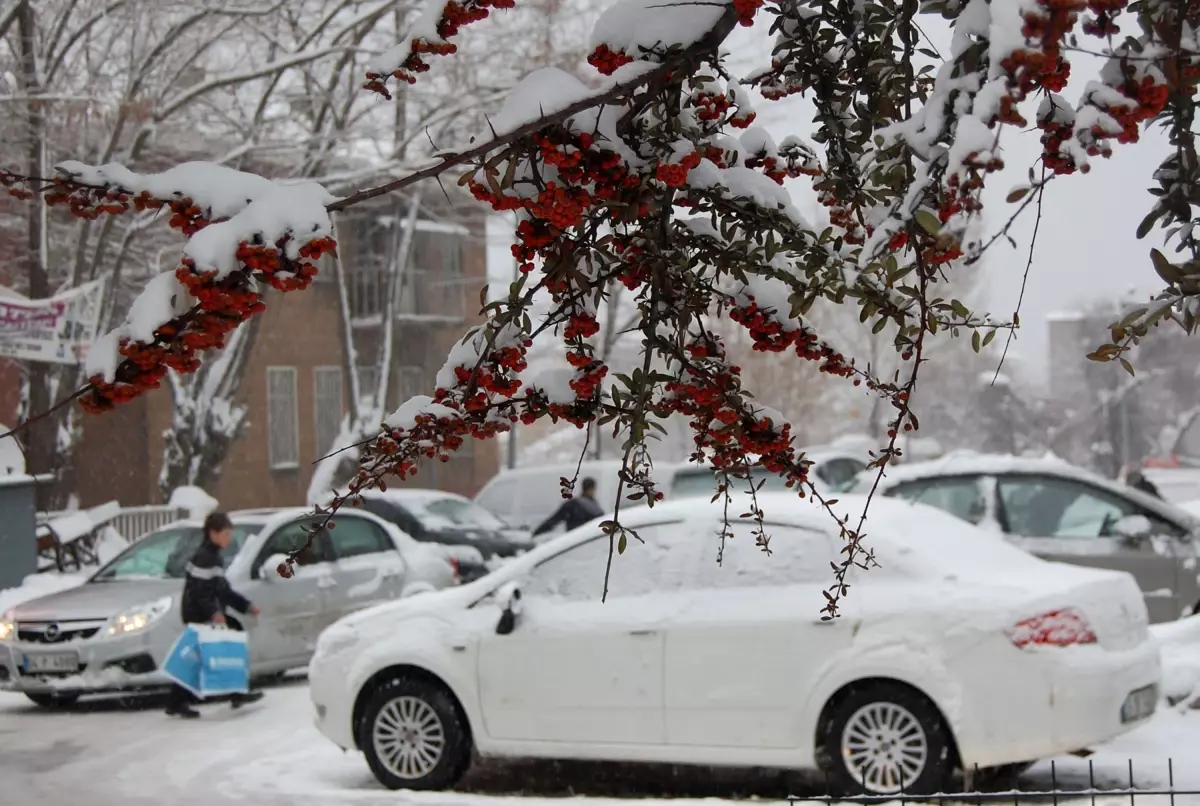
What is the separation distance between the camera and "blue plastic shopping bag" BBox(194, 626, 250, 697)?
10.6m

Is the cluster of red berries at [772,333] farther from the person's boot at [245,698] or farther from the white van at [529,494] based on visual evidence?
the white van at [529,494]

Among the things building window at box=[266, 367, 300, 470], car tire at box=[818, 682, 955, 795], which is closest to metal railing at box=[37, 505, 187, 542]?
building window at box=[266, 367, 300, 470]

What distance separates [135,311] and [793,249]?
1.48 metres

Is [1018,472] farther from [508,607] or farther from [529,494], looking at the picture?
[529,494]

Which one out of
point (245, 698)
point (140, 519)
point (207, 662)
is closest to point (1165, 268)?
point (207, 662)

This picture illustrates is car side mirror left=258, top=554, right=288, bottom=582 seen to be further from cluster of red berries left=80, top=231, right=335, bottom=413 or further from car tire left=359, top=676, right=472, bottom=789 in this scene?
cluster of red berries left=80, top=231, right=335, bottom=413

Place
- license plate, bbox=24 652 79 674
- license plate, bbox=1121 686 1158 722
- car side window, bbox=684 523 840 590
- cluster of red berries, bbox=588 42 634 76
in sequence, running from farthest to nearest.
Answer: license plate, bbox=24 652 79 674
car side window, bbox=684 523 840 590
license plate, bbox=1121 686 1158 722
cluster of red berries, bbox=588 42 634 76

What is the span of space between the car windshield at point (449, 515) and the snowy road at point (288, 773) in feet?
23.3

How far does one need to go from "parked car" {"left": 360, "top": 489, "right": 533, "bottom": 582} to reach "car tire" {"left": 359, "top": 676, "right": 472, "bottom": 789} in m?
8.60

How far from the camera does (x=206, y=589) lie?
430 inches

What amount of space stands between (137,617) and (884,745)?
22.3ft

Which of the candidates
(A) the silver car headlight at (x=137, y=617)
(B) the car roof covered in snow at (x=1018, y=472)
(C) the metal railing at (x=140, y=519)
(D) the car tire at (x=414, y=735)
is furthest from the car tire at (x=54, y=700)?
(C) the metal railing at (x=140, y=519)

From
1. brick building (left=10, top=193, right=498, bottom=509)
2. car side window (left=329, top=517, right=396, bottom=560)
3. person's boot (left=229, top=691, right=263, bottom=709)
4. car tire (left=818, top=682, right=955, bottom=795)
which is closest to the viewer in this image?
car tire (left=818, top=682, right=955, bottom=795)

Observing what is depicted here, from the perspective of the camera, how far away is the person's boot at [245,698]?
11.0 metres
